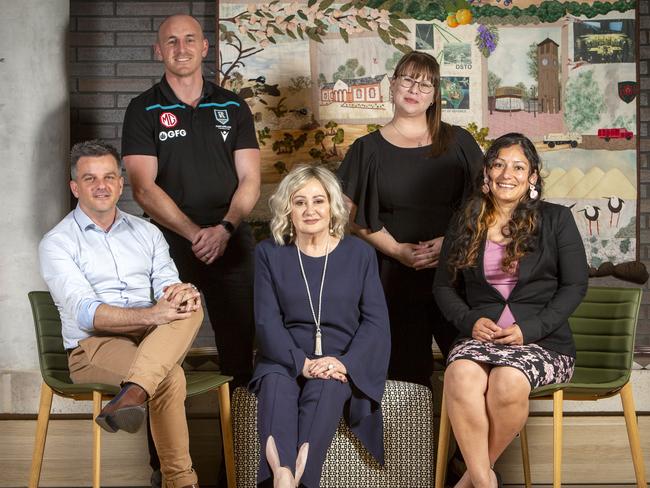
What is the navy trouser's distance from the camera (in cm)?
300

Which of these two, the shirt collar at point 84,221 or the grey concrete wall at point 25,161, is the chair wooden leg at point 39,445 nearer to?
the shirt collar at point 84,221

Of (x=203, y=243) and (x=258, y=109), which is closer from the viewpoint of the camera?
(x=203, y=243)

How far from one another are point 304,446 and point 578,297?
43.1 inches

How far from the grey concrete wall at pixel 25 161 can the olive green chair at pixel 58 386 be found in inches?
31.4

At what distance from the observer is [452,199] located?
361cm

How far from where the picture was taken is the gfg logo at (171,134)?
371 cm

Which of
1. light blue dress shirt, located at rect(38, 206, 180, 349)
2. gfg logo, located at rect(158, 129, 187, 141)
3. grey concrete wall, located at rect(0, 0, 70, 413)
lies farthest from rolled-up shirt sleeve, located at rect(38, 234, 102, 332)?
grey concrete wall, located at rect(0, 0, 70, 413)

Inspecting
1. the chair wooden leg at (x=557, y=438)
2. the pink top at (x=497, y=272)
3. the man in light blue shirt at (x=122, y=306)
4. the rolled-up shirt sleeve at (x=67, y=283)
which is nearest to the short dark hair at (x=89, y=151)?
the man in light blue shirt at (x=122, y=306)

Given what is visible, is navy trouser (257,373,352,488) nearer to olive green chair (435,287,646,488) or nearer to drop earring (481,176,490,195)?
olive green chair (435,287,646,488)

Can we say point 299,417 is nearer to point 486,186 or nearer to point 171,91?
point 486,186

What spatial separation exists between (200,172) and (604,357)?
176cm

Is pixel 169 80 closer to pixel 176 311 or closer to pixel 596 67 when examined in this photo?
pixel 176 311

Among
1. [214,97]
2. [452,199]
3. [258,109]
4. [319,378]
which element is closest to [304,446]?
[319,378]

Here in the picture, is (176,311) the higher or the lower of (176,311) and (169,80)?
the lower
